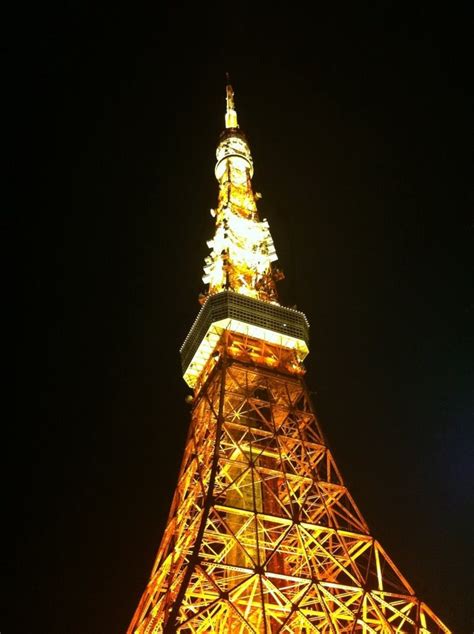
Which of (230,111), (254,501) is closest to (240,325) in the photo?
(254,501)

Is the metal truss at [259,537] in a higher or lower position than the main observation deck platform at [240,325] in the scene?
lower

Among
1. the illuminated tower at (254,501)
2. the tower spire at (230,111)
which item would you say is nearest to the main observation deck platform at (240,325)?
the illuminated tower at (254,501)

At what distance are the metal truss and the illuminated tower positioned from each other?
0.05 meters

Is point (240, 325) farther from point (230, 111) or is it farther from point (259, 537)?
point (230, 111)

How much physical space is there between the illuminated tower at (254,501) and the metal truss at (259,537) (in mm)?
45

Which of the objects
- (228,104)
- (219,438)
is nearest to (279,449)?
(219,438)

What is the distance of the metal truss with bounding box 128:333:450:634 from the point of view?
14383 mm

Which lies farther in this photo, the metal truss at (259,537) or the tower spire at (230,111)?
the tower spire at (230,111)

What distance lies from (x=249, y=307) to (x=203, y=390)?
3.63 metres

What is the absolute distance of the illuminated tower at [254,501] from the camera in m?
14.6

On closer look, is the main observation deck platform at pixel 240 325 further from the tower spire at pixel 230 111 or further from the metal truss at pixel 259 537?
the tower spire at pixel 230 111

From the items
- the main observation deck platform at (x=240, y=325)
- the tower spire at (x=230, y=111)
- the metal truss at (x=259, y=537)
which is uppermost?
the tower spire at (x=230, y=111)

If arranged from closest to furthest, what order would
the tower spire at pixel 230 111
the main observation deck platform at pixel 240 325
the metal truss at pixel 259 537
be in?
the metal truss at pixel 259 537 < the main observation deck platform at pixel 240 325 < the tower spire at pixel 230 111

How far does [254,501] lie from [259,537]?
182cm
